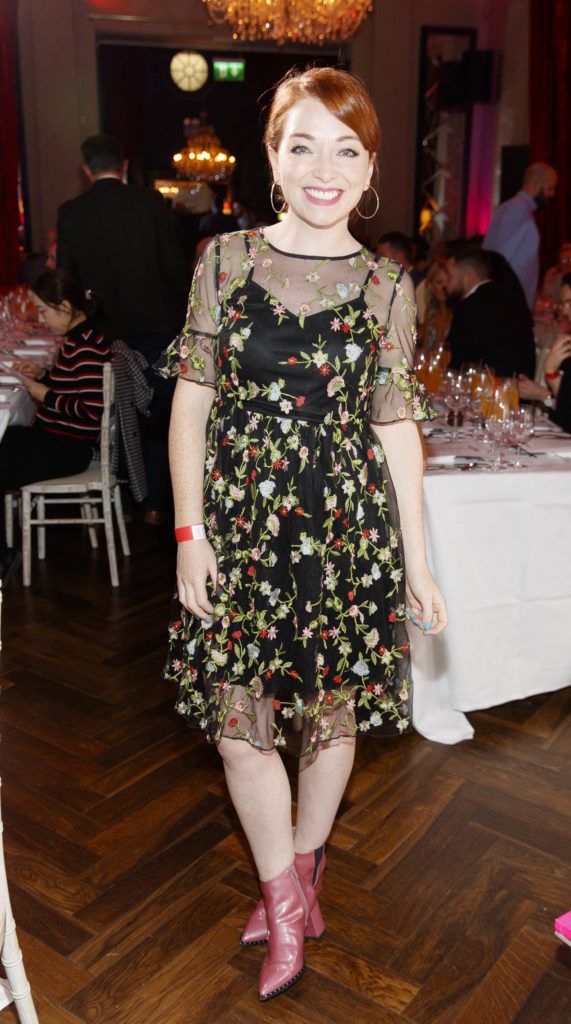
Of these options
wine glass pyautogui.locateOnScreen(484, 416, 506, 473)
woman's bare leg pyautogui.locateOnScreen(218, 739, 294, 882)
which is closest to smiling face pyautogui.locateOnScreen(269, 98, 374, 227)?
woman's bare leg pyautogui.locateOnScreen(218, 739, 294, 882)

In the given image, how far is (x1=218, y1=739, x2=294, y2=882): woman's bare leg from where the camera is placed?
1702 millimetres

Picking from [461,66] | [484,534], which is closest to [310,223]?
[484,534]

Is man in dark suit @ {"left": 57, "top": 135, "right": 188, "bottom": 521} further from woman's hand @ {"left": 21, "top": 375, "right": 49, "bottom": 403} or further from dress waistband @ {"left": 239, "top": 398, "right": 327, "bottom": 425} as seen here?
dress waistband @ {"left": 239, "top": 398, "right": 327, "bottom": 425}

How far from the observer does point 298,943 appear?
181 cm

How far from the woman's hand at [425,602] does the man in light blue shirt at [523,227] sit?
204 inches

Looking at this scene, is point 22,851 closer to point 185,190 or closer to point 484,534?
point 484,534

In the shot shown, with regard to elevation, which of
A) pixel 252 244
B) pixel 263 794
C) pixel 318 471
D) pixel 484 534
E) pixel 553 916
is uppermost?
pixel 252 244

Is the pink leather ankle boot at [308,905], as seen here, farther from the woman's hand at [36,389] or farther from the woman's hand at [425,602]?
the woman's hand at [36,389]

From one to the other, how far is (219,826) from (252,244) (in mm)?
1414

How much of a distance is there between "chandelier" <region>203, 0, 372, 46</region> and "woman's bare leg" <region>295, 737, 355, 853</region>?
660 centimetres

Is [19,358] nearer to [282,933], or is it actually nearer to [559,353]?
[559,353]

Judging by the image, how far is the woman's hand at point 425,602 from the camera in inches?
68.6

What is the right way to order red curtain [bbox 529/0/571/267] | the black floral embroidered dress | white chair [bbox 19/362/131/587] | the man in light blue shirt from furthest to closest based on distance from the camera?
red curtain [bbox 529/0/571/267] < the man in light blue shirt < white chair [bbox 19/362/131/587] < the black floral embroidered dress

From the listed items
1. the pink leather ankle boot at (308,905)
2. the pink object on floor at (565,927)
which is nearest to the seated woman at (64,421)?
the pink leather ankle boot at (308,905)
